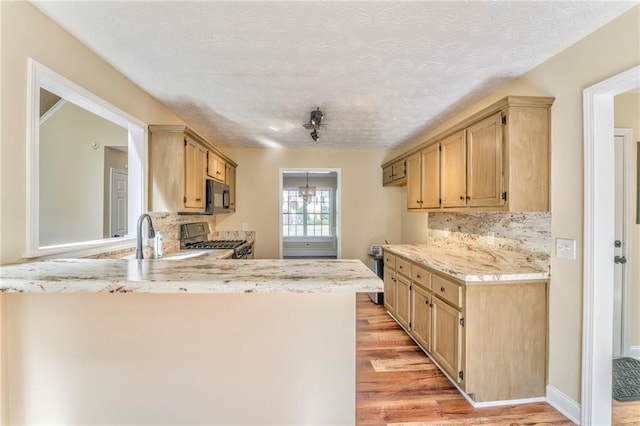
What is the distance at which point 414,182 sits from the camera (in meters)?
3.54

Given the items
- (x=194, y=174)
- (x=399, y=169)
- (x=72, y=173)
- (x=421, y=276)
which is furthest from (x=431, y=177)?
(x=72, y=173)

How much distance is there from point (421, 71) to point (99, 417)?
9.24 ft

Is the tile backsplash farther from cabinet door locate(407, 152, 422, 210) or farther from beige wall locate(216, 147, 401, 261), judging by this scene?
beige wall locate(216, 147, 401, 261)

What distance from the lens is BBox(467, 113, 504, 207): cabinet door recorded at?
207 centimetres

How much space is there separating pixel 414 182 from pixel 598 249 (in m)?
2.01

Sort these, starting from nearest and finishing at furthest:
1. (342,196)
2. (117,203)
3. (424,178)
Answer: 1. (424,178)
2. (117,203)
3. (342,196)

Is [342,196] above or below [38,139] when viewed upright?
below

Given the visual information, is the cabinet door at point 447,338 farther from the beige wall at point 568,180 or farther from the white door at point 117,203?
the white door at point 117,203

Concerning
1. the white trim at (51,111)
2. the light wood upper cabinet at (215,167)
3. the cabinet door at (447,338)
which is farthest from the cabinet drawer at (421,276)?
the white trim at (51,111)

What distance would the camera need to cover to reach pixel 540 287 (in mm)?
2027

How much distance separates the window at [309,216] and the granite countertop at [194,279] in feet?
24.3

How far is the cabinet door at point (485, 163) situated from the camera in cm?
207

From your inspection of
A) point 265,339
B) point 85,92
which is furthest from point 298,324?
point 85,92

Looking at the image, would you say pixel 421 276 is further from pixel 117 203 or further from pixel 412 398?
pixel 117 203
